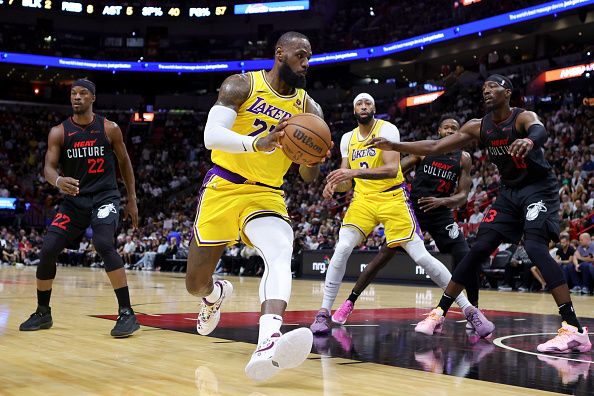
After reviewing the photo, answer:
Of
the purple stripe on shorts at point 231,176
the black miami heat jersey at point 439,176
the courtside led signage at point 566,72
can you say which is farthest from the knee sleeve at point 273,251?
the courtside led signage at point 566,72

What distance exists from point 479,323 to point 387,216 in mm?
1272

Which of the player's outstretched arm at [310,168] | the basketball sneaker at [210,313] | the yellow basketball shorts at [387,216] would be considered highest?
the player's outstretched arm at [310,168]

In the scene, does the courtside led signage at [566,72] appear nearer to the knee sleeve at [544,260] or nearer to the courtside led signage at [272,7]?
the courtside led signage at [272,7]

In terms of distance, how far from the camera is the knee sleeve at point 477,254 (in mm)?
5695

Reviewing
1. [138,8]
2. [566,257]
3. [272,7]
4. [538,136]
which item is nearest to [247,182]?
[538,136]

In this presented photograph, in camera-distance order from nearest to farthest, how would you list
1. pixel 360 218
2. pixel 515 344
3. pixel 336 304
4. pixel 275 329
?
pixel 275 329
pixel 515 344
pixel 360 218
pixel 336 304

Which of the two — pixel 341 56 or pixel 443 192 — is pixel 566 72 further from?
pixel 443 192

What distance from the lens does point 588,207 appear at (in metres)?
15.1

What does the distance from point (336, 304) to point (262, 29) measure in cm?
3363

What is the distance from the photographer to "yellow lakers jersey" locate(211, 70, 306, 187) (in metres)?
4.35

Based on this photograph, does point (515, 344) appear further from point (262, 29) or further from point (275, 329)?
point (262, 29)

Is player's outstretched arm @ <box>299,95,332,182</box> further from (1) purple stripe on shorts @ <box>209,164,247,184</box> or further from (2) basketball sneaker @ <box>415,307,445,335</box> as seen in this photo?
(2) basketball sneaker @ <box>415,307,445,335</box>

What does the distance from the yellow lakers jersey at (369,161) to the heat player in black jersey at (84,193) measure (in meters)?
2.15

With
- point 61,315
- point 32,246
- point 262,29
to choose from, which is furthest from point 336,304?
point 262,29
